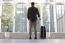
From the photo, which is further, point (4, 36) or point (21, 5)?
point (21, 5)

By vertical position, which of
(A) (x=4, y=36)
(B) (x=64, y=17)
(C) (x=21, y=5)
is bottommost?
(A) (x=4, y=36)

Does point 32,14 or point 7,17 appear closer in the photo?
point 32,14

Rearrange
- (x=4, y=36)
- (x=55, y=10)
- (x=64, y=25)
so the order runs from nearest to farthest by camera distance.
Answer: (x=4, y=36) < (x=64, y=25) < (x=55, y=10)

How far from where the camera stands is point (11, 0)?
14703 millimetres

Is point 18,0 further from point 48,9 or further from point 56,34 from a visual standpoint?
point 56,34

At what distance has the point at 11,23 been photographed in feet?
46.5

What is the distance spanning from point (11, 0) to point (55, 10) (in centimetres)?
368

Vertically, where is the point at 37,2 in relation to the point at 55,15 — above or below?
above

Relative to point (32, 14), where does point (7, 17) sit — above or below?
below

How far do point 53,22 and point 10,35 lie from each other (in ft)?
12.3

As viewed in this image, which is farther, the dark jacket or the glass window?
the glass window

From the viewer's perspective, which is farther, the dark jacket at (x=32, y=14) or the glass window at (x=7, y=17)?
the glass window at (x=7, y=17)

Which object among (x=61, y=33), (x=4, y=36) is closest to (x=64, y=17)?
(x=61, y=33)

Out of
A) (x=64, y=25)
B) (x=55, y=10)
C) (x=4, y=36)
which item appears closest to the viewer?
(x=4, y=36)
